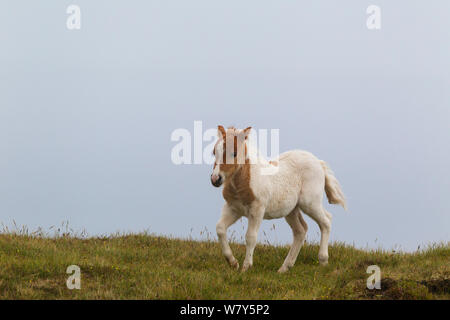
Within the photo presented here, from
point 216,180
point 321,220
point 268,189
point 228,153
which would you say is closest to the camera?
point 216,180

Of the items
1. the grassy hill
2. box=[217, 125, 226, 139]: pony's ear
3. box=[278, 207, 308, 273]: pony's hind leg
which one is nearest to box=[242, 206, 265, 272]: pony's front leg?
the grassy hill

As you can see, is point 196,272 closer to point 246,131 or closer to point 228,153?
point 228,153

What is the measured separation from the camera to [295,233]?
34.8 feet

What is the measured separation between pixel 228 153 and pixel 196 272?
7.62ft

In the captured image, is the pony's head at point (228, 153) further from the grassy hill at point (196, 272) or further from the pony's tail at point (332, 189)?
the pony's tail at point (332, 189)

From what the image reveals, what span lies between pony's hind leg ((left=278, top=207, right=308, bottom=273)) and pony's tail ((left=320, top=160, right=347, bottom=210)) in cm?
93

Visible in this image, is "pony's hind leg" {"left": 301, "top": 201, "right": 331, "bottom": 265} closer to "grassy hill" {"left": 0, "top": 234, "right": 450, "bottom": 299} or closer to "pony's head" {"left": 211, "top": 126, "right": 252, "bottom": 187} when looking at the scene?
"grassy hill" {"left": 0, "top": 234, "right": 450, "bottom": 299}

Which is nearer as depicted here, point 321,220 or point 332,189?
point 321,220

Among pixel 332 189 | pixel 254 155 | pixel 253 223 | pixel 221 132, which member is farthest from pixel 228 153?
pixel 332 189

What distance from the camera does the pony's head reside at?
27.9 ft

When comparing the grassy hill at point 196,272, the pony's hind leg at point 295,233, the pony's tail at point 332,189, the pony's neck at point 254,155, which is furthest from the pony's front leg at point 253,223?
the pony's tail at point 332,189
